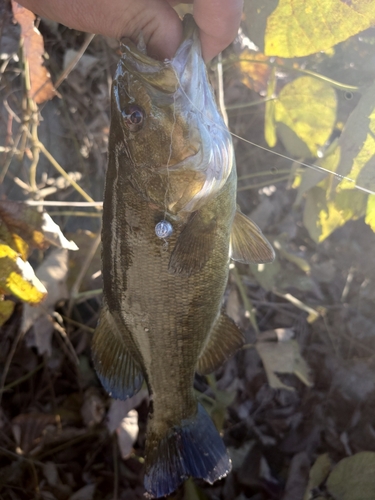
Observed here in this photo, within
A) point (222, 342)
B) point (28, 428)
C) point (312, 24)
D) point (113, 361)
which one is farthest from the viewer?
point (28, 428)

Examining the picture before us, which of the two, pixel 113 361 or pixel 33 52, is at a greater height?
pixel 33 52

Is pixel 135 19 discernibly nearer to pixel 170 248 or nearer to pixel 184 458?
pixel 170 248

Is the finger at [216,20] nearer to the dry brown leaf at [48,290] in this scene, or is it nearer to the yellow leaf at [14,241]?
the yellow leaf at [14,241]

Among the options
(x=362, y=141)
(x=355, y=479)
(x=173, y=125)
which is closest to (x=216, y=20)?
(x=173, y=125)

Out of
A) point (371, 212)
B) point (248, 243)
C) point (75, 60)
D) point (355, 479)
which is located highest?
point (75, 60)

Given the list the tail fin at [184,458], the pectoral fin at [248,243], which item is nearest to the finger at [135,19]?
the pectoral fin at [248,243]

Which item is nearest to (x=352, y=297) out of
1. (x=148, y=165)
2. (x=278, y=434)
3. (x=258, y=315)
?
(x=258, y=315)

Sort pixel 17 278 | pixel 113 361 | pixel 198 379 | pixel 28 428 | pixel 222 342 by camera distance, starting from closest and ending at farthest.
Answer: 1. pixel 17 278
2. pixel 113 361
3. pixel 222 342
4. pixel 28 428
5. pixel 198 379

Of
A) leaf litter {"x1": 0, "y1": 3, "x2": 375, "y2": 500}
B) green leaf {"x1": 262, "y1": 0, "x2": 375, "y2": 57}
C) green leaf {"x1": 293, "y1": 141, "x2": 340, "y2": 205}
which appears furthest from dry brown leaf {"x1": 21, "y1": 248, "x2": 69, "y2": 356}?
green leaf {"x1": 262, "y1": 0, "x2": 375, "y2": 57}
